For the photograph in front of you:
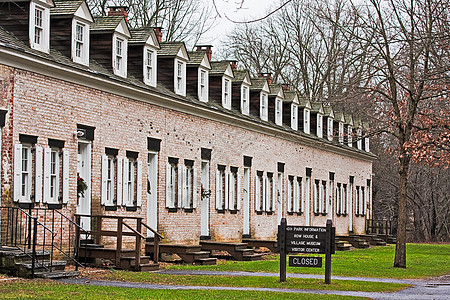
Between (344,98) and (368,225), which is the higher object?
(344,98)

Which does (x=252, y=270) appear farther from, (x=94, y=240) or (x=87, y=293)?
(x=87, y=293)

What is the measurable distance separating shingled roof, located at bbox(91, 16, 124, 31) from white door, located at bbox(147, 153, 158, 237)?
4631 mm

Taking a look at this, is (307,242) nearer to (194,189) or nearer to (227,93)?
(194,189)

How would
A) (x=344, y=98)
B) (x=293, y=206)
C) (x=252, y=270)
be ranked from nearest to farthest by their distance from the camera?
(x=252, y=270) < (x=344, y=98) < (x=293, y=206)

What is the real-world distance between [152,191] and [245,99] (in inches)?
404

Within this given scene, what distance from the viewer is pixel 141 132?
2661 cm

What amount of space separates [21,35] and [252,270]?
9.12 meters

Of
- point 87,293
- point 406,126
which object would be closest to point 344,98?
point 406,126

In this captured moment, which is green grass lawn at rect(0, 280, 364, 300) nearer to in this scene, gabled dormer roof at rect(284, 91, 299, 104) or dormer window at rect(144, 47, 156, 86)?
dormer window at rect(144, 47, 156, 86)

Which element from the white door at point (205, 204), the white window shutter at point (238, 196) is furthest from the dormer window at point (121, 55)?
the white window shutter at point (238, 196)

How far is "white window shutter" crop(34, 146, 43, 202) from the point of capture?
20.9 m

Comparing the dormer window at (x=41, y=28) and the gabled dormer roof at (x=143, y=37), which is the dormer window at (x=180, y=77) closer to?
the gabled dormer roof at (x=143, y=37)

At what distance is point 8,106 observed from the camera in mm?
20047

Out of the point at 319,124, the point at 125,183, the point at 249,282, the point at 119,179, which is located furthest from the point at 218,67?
the point at 249,282
